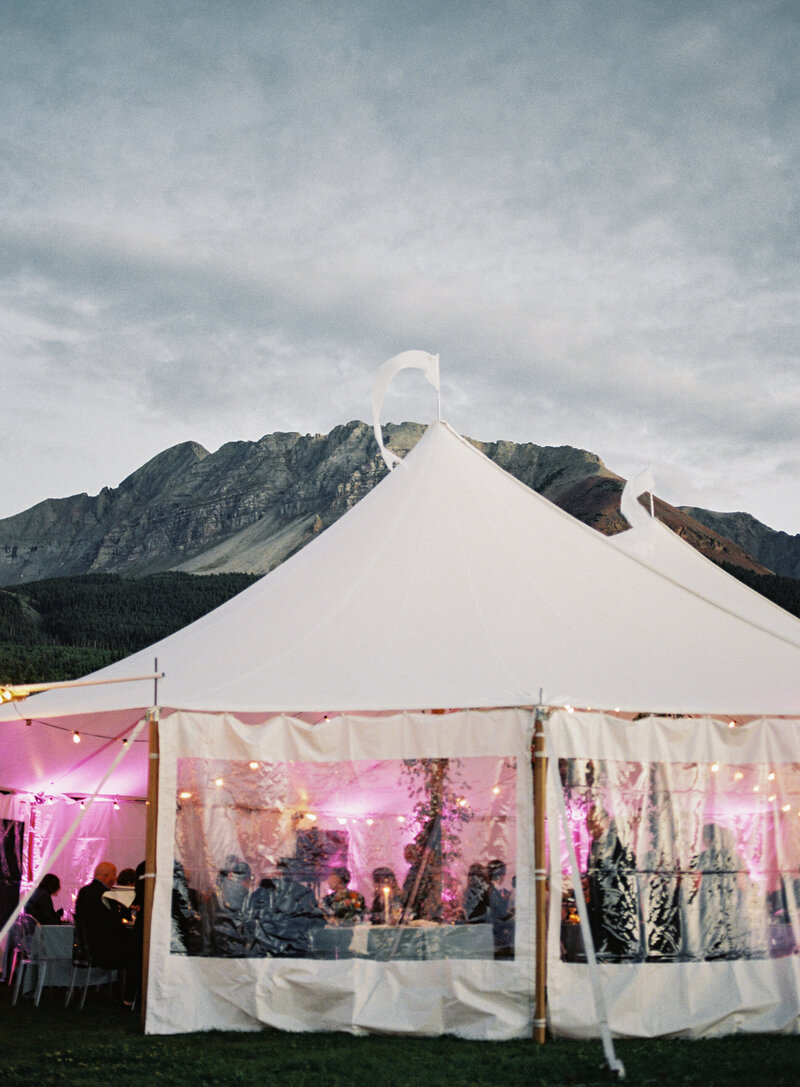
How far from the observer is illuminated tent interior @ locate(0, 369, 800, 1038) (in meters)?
5.41

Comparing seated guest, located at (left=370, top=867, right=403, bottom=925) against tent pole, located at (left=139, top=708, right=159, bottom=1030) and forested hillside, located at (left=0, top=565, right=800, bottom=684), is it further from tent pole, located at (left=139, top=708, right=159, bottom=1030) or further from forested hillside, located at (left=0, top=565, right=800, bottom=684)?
forested hillside, located at (left=0, top=565, right=800, bottom=684)

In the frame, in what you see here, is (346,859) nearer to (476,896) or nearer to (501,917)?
(476,896)

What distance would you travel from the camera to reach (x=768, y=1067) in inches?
177

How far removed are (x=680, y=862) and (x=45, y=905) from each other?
5.68m

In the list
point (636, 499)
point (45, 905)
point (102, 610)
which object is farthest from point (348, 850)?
point (102, 610)

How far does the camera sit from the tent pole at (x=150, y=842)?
5.51 meters

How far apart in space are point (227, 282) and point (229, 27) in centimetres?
2701

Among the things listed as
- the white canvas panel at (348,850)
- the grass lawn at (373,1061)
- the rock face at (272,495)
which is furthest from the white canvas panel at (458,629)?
the rock face at (272,495)

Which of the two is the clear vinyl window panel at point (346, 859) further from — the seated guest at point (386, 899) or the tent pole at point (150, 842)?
the tent pole at point (150, 842)

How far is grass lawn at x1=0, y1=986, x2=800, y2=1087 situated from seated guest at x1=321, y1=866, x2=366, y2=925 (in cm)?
60

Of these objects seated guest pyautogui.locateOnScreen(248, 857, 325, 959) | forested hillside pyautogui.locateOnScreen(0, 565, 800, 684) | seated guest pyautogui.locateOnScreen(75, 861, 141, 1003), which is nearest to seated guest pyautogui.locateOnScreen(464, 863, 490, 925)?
seated guest pyautogui.locateOnScreen(248, 857, 325, 959)

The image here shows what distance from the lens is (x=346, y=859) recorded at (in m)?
5.63

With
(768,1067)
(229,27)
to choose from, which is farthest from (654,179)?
(768,1067)

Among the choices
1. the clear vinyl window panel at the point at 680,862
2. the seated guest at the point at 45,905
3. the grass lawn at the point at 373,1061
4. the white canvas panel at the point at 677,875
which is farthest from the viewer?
the seated guest at the point at 45,905
